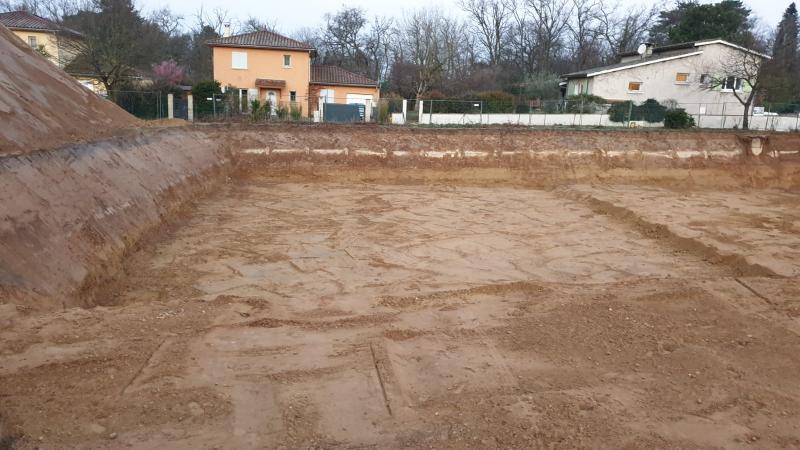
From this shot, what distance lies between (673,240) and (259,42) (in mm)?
31952

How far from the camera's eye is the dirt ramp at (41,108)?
10820 mm

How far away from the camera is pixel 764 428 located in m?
4.98

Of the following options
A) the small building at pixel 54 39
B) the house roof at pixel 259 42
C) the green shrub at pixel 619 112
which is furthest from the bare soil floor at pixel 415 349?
the house roof at pixel 259 42

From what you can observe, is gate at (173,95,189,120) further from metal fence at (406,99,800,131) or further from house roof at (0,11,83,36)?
house roof at (0,11,83,36)

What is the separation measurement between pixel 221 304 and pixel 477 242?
21.3 feet

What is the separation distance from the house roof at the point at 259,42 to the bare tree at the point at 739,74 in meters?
26.9

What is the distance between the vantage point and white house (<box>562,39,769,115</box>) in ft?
124

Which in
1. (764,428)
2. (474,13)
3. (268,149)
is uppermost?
(474,13)

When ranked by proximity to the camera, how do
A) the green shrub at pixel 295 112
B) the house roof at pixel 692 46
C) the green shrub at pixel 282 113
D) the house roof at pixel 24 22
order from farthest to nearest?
the house roof at pixel 24 22 → the house roof at pixel 692 46 → the green shrub at pixel 295 112 → the green shrub at pixel 282 113

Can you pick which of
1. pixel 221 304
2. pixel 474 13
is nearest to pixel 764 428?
pixel 221 304

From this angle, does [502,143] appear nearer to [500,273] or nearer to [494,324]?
[500,273]

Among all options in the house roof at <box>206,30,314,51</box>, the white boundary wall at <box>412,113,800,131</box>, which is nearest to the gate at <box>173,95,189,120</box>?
the white boundary wall at <box>412,113,800,131</box>

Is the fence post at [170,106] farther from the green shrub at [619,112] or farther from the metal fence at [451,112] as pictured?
the green shrub at [619,112]

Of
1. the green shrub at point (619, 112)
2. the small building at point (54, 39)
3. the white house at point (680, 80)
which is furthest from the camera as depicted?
the white house at point (680, 80)
